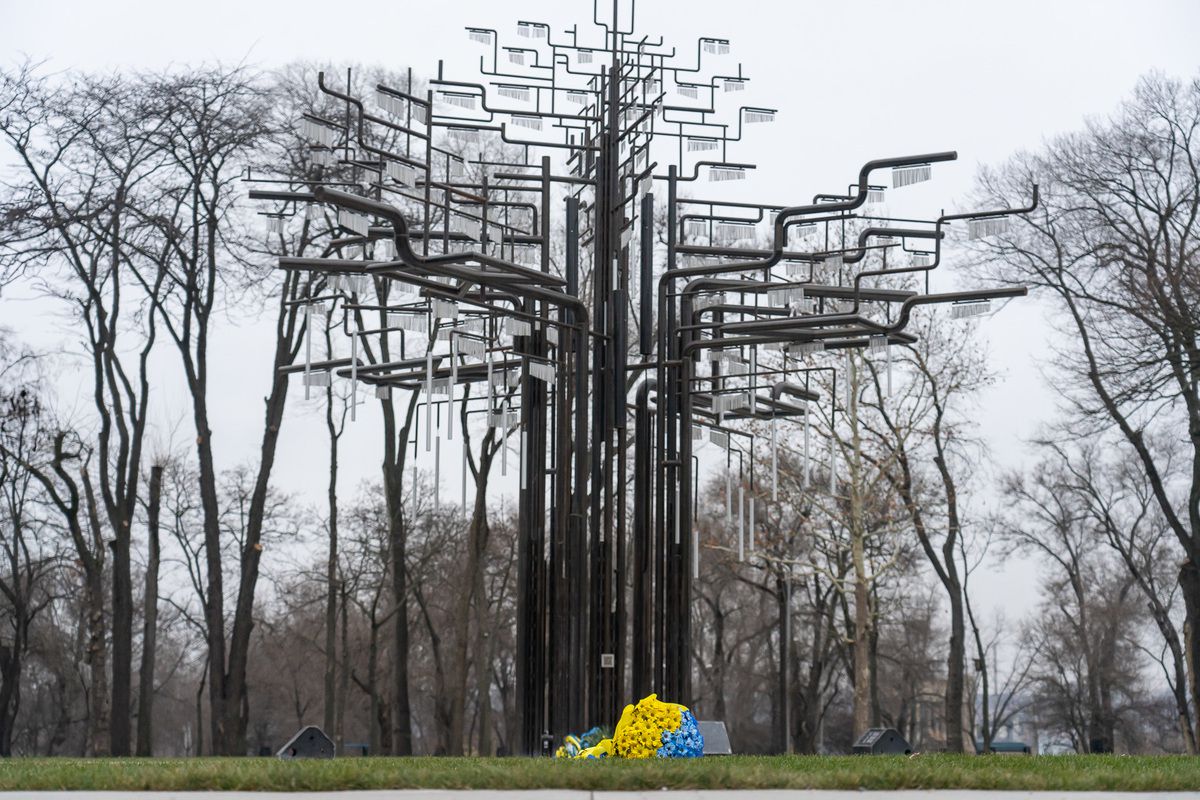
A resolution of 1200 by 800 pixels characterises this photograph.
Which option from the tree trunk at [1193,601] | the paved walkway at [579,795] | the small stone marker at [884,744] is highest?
the tree trunk at [1193,601]

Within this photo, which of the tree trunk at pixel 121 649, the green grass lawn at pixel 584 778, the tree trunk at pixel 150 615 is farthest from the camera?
the tree trunk at pixel 150 615

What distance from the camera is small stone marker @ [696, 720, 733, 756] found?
13242 mm

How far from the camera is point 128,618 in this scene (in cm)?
2269

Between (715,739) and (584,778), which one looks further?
(715,739)

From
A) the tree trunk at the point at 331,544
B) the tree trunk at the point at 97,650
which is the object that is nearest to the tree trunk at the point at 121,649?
the tree trunk at the point at 97,650

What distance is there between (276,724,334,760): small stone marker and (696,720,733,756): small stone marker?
3.32 m

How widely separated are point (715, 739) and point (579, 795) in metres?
7.29

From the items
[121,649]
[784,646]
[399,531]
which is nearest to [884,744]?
[399,531]

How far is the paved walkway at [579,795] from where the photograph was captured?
6.54 meters

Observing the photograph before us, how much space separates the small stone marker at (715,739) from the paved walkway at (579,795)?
6.28m

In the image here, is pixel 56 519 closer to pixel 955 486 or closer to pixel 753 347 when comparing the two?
pixel 955 486

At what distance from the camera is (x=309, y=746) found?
41.6 ft

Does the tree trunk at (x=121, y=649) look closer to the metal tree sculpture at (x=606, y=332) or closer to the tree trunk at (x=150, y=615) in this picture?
the tree trunk at (x=150, y=615)

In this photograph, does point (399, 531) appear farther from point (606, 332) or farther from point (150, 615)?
point (606, 332)
